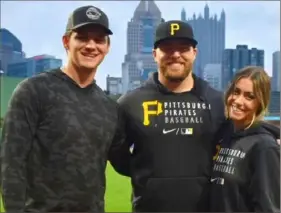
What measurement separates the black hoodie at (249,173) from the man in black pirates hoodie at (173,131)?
0.15 metres

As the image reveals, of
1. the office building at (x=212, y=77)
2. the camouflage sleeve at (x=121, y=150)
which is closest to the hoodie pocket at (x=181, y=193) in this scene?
the camouflage sleeve at (x=121, y=150)

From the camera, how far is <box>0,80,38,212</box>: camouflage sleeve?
185cm

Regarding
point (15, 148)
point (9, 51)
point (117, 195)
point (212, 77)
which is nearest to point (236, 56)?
point (212, 77)

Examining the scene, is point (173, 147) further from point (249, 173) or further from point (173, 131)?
point (249, 173)

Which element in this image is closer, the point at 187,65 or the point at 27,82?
the point at 27,82

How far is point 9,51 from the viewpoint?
3.50m

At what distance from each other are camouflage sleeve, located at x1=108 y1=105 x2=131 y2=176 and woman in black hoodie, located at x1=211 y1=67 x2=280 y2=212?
0.50 m

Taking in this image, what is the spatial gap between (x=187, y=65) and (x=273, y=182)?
0.74m

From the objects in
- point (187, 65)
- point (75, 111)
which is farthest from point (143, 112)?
point (75, 111)

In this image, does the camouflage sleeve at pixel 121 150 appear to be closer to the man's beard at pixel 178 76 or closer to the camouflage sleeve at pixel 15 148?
the man's beard at pixel 178 76

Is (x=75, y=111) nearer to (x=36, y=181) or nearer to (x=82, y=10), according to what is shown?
(x=36, y=181)

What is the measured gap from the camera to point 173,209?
232cm

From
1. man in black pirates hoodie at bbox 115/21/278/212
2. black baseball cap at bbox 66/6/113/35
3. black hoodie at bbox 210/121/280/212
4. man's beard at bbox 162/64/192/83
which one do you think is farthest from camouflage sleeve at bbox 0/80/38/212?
black hoodie at bbox 210/121/280/212

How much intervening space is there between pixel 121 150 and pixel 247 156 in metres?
0.72
